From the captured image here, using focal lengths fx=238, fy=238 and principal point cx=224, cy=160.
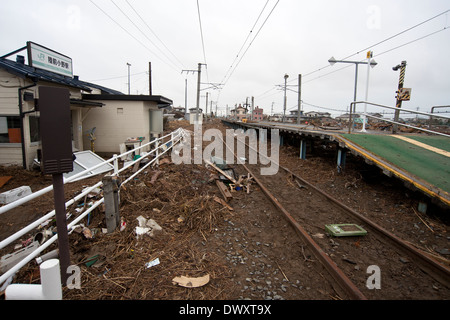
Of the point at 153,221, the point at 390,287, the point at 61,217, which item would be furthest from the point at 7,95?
the point at 390,287

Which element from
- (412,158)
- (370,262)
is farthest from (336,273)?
(412,158)

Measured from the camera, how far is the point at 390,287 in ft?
10.6

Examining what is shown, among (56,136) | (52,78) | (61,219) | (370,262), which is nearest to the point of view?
(56,136)

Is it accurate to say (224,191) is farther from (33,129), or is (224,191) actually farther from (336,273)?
(33,129)

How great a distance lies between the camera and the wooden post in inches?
156

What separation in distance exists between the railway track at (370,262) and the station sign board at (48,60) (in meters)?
11.7

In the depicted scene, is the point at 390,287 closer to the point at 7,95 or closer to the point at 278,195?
the point at 278,195

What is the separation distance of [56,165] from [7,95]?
9.41 metres

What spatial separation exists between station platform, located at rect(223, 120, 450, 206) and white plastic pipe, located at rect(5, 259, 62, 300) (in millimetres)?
6348

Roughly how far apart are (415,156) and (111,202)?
8.35 metres

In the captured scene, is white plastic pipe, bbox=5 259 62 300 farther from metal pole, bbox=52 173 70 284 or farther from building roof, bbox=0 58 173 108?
building roof, bbox=0 58 173 108

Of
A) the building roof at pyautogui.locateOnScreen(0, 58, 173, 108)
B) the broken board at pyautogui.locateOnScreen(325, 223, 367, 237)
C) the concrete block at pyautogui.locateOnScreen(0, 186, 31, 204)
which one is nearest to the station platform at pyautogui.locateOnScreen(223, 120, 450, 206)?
the broken board at pyautogui.locateOnScreen(325, 223, 367, 237)

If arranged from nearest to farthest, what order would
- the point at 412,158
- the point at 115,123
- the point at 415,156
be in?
the point at 412,158 → the point at 415,156 → the point at 115,123

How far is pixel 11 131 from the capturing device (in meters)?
9.25
